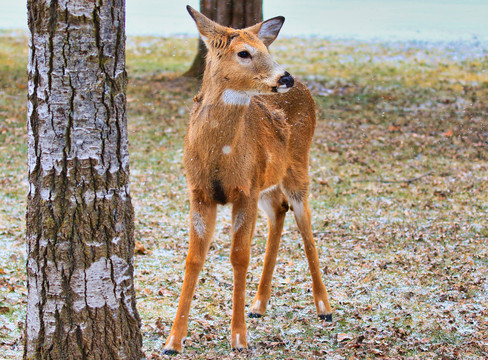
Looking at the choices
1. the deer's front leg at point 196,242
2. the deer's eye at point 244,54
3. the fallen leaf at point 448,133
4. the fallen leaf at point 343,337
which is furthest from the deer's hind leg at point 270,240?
the fallen leaf at point 448,133

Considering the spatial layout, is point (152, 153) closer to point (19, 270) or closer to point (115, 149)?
point (19, 270)

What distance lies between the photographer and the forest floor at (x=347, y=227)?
4.89 meters

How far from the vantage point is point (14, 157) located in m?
9.65

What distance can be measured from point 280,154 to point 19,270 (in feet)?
8.69

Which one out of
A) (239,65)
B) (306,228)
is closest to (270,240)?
(306,228)

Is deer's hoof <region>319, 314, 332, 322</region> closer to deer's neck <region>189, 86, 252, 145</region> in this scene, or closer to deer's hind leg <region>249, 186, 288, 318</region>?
deer's hind leg <region>249, 186, 288, 318</region>

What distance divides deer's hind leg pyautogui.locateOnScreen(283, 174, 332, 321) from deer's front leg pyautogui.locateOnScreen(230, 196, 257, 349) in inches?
35.4

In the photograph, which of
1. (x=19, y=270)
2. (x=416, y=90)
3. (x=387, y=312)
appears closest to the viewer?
(x=387, y=312)

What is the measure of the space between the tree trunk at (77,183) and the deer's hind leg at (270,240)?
2.06 meters

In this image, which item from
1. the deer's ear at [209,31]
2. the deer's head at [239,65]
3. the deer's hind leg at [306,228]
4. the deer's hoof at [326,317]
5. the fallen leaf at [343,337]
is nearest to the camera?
the deer's head at [239,65]

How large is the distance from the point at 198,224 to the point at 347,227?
128 inches

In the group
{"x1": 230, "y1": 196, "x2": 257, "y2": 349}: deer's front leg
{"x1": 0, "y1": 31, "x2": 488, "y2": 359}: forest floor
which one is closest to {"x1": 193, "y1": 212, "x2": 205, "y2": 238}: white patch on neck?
{"x1": 230, "y1": 196, "x2": 257, "y2": 349}: deer's front leg

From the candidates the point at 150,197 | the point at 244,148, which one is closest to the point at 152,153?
the point at 150,197

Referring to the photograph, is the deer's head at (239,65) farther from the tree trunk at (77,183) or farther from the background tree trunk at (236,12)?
the background tree trunk at (236,12)
